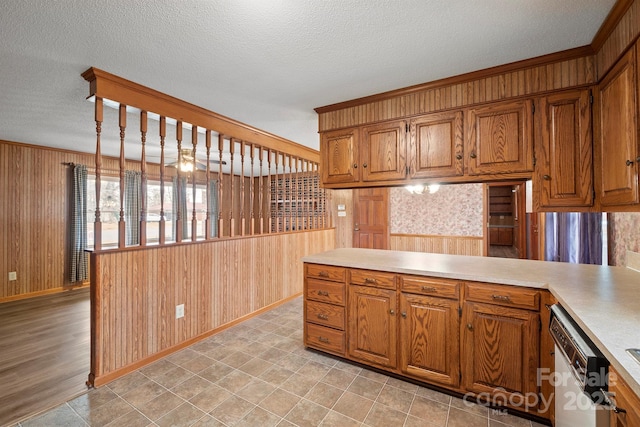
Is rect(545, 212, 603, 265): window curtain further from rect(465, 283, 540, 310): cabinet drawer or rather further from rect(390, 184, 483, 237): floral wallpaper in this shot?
rect(390, 184, 483, 237): floral wallpaper

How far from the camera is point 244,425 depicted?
1701 millimetres

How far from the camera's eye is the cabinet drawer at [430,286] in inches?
75.7

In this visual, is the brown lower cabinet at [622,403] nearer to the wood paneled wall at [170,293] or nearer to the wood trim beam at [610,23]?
the wood trim beam at [610,23]

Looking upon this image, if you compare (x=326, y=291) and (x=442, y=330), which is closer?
(x=442, y=330)

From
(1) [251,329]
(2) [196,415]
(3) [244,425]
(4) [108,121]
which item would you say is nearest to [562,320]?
(3) [244,425]

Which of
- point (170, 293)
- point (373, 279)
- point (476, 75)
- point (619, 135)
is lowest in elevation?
point (170, 293)

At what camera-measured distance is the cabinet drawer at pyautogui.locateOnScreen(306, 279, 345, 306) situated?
2.41 meters

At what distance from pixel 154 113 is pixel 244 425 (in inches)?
101

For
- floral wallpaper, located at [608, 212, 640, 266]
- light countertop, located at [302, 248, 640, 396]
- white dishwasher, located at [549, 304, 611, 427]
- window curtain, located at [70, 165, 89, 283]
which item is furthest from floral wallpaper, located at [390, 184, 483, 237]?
window curtain, located at [70, 165, 89, 283]

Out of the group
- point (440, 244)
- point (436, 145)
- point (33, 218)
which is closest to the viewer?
point (436, 145)

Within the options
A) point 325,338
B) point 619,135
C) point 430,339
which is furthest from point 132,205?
point 619,135

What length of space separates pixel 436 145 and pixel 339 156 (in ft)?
3.09

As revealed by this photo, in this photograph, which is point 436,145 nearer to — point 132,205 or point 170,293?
point 170,293

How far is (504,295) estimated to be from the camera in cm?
176
